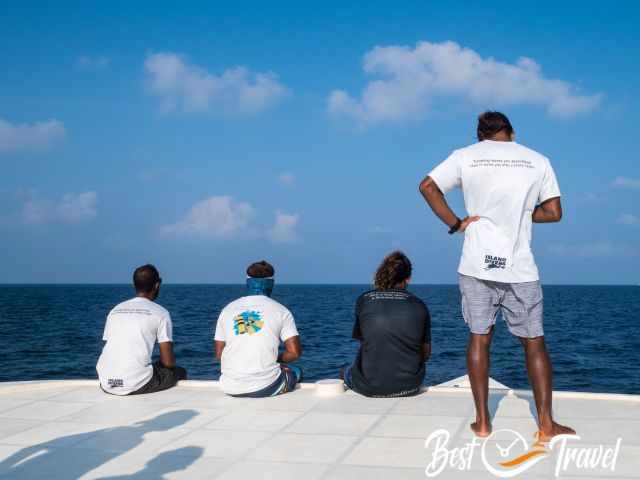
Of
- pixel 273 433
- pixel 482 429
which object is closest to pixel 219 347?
pixel 273 433

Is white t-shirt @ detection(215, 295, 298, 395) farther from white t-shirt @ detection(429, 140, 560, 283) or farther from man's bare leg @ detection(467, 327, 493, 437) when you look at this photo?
white t-shirt @ detection(429, 140, 560, 283)

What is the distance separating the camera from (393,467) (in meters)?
3.87

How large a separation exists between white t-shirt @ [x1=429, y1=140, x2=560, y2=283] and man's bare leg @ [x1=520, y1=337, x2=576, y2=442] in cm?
46

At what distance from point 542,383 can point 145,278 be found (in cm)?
369

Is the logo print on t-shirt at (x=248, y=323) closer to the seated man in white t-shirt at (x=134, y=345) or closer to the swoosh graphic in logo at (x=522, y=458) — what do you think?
the seated man in white t-shirt at (x=134, y=345)

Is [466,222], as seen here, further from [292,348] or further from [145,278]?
[145,278]

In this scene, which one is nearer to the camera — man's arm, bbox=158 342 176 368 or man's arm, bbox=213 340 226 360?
man's arm, bbox=213 340 226 360

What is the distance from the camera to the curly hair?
5785mm

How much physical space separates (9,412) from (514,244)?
427cm

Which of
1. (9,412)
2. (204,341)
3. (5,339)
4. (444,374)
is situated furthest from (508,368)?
(5,339)

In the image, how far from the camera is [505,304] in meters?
4.37

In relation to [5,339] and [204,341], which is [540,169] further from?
[5,339]

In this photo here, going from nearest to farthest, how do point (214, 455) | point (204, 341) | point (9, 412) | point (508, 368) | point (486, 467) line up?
point (486, 467) → point (214, 455) → point (9, 412) → point (508, 368) → point (204, 341)

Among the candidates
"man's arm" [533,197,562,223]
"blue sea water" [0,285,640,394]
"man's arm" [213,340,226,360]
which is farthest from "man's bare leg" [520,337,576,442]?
"blue sea water" [0,285,640,394]
